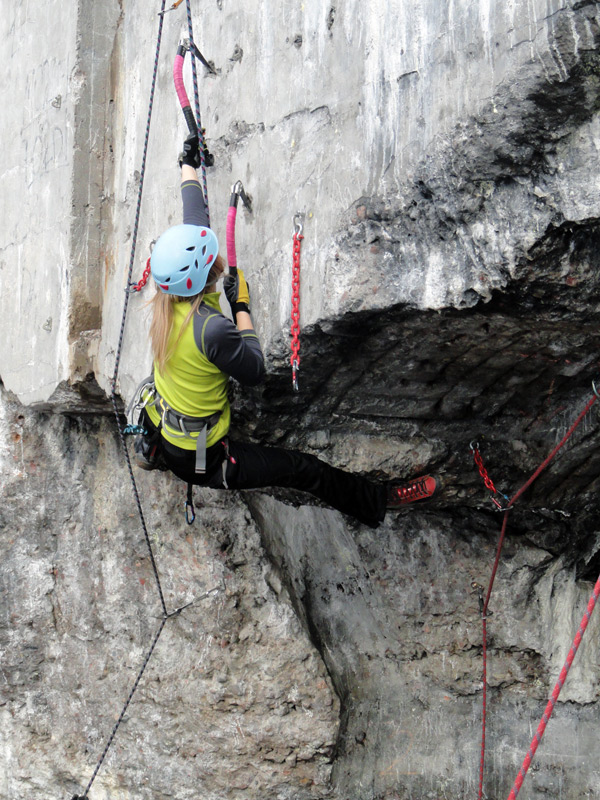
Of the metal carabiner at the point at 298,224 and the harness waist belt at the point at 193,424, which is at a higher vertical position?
the metal carabiner at the point at 298,224

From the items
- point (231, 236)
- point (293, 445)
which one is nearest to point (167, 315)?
point (231, 236)

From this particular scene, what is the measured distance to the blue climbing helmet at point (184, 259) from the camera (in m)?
2.78

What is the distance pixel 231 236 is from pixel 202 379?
0.55 m

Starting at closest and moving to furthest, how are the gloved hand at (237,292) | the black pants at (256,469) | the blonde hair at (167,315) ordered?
the blonde hair at (167,315)
the gloved hand at (237,292)
the black pants at (256,469)

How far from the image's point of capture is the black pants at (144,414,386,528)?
10.6ft

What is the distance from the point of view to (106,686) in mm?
4414

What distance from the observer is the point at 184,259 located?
2779 millimetres

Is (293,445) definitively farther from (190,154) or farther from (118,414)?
(190,154)

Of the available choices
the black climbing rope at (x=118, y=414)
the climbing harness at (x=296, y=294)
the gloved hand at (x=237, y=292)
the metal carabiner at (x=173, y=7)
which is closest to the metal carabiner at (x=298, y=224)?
the climbing harness at (x=296, y=294)

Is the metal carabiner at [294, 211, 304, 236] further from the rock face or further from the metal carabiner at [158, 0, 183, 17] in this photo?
the metal carabiner at [158, 0, 183, 17]

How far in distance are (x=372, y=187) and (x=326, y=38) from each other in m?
0.57

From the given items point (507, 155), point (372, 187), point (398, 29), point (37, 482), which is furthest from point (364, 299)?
point (37, 482)

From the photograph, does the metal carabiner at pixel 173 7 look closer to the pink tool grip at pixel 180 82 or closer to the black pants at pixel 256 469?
the pink tool grip at pixel 180 82

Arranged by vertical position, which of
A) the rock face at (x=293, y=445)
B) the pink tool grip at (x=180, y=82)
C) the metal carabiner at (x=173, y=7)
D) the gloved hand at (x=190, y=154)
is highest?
the metal carabiner at (x=173, y=7)
